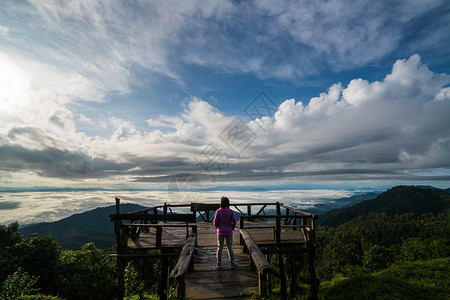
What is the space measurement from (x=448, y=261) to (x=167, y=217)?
17102 mm

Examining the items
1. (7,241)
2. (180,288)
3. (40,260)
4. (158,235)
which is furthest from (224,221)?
(7,241)

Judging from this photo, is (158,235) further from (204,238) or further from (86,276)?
(86,276)

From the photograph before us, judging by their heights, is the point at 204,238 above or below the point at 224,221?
below

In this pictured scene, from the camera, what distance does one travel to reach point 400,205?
593 ft

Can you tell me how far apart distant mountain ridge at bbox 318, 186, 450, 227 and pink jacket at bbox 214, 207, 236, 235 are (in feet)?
572

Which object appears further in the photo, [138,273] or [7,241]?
[7,241]

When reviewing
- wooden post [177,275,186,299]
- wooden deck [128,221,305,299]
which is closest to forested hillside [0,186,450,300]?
wooden deck [128,221,305,299]

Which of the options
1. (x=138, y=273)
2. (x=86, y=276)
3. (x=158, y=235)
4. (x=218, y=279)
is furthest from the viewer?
(x=86, y=276)

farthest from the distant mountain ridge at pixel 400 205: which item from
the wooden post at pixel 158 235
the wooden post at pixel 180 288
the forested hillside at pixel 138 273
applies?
the wooden post at pixel 180 288

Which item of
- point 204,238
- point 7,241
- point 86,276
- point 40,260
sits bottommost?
point 86,276

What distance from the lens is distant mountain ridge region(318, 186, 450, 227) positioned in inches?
6417

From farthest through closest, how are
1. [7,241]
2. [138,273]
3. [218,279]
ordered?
[7,241] < [138,273] < [218,279]

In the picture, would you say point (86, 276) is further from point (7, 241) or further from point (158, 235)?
point (158, 235)

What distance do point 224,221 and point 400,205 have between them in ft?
775
